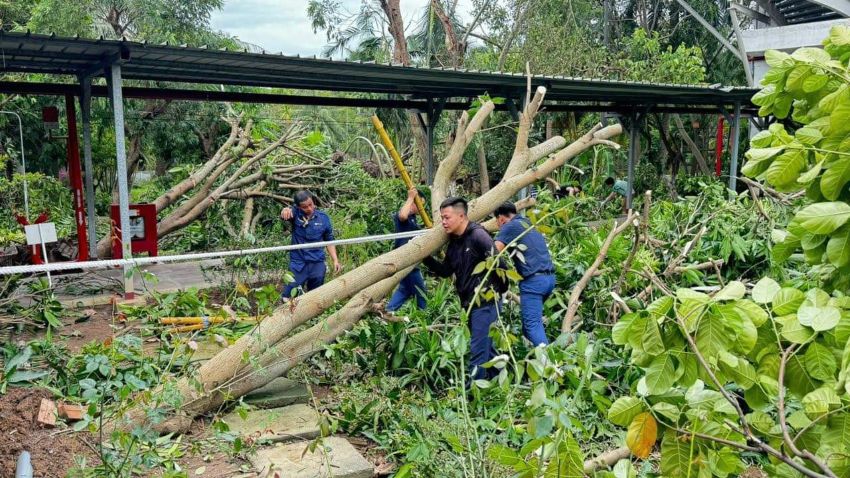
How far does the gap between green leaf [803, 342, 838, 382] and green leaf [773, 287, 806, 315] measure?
126mm

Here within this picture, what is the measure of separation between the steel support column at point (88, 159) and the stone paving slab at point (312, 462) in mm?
6658

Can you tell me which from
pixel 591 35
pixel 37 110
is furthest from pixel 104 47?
pixel 591 35

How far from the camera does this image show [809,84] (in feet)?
6.38

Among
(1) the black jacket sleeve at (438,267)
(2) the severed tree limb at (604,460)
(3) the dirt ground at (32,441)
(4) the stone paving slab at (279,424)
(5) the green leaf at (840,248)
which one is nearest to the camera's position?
(5) the green leaf at (840,248)

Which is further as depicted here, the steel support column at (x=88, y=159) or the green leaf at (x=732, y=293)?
the steel support column at (x=88, y=159)

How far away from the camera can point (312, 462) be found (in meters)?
4.36

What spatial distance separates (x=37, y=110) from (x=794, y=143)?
17.1m

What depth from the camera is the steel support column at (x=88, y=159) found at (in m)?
9.27

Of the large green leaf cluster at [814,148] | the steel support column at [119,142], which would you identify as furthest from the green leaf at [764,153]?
the steel support column at [119,142]

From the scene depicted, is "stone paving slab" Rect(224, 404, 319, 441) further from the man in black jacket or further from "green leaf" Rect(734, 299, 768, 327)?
"green leaf" Rect(734, 299, 768, 327)

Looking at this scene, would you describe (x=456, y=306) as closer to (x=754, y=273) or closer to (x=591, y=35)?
(x=754, y=273)

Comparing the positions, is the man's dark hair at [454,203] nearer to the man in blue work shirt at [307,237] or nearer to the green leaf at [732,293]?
the man in blue work shirt at [307,237]

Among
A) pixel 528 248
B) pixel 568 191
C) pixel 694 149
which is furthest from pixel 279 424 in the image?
pixel 694 149

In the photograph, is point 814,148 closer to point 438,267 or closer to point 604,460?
point 604,460
